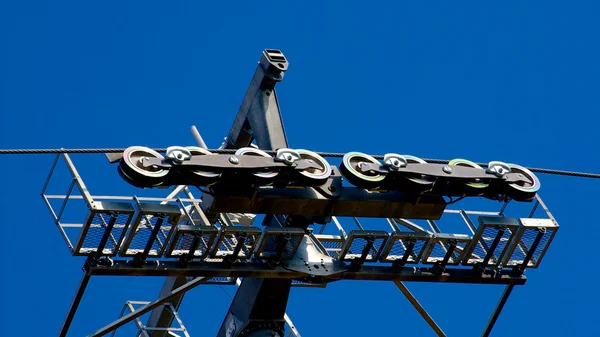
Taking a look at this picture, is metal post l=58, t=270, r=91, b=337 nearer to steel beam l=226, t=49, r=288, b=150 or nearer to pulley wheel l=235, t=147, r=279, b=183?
Answer: pulley wheel l=235, t=147, r=279, b=183

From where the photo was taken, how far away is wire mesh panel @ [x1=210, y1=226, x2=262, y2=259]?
5169 centimetres

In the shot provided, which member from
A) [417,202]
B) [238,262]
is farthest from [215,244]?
[417,202]

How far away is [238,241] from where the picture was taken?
52.0 metres

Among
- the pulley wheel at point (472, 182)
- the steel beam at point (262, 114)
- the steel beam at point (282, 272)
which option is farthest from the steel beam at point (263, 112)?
the pulley wheel at point (472, 182)

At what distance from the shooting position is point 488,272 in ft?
182

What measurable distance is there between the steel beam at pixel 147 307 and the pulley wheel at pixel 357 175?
4.22 m

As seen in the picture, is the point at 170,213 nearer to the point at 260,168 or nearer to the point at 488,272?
the point at 260,168

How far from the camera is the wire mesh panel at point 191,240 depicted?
5131 centimetres

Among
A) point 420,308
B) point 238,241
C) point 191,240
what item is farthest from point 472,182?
point 191,240

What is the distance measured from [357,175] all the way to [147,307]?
232 inches

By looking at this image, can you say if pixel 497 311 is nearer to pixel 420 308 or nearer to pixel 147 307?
pixel 420 308

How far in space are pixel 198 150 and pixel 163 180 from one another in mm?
1311

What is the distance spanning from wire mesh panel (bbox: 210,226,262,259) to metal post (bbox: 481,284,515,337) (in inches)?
290

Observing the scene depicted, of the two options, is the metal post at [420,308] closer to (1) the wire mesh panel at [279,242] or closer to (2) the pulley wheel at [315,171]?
(1) the wire mesh panel at [279,242]
